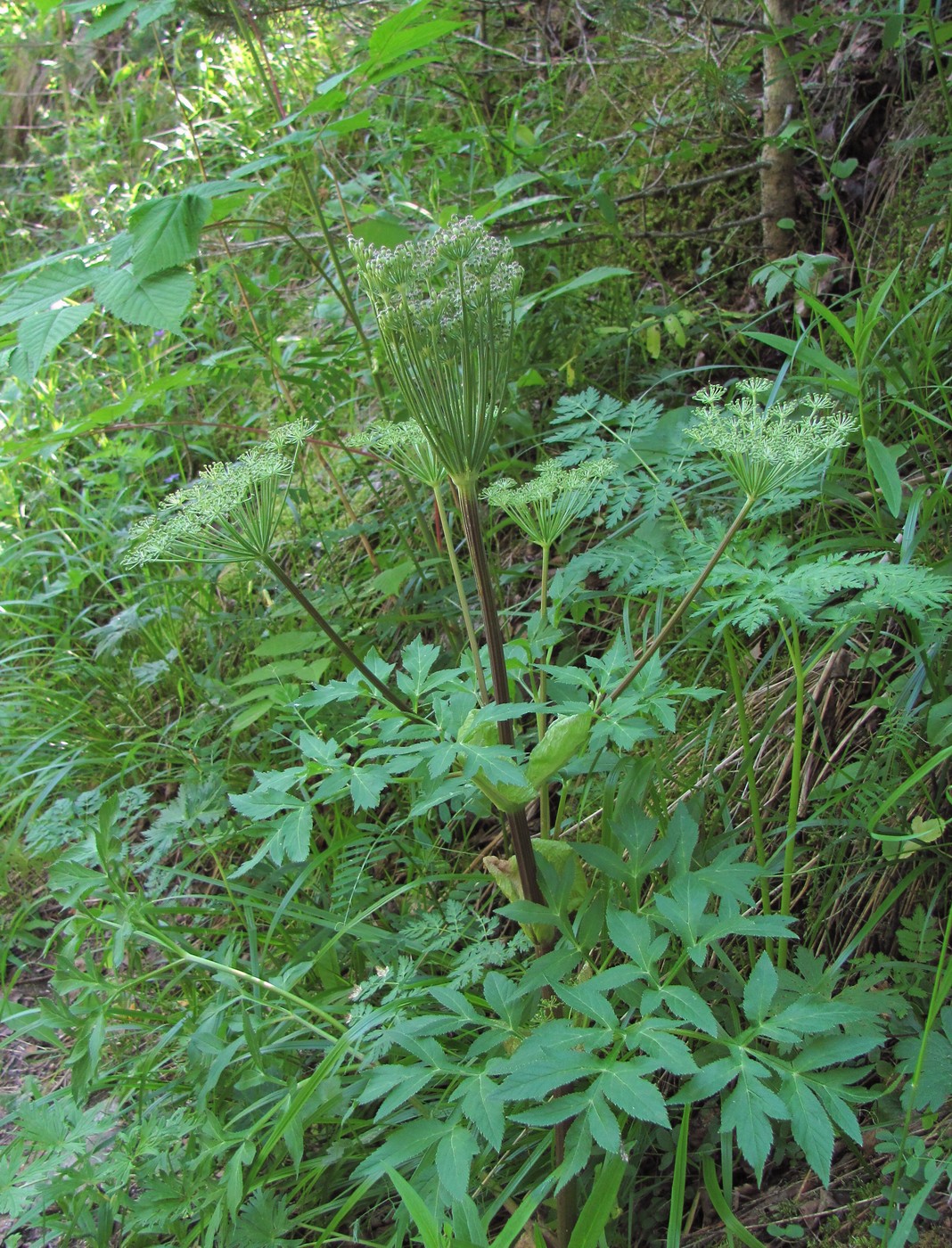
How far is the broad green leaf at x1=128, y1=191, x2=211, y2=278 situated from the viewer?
1.74 meters

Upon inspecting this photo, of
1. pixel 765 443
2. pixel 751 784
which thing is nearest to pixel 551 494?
pixel 765 443

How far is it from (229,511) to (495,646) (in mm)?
462

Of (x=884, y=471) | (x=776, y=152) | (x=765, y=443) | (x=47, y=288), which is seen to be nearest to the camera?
(x=765, y=443)

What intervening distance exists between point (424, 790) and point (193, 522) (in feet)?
1.83

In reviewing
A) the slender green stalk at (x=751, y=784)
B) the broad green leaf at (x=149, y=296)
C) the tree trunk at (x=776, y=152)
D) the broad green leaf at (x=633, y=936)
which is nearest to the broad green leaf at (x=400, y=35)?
the broad green leaf at (x=149, y=296)

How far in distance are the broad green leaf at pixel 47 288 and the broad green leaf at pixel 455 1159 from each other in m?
1.61

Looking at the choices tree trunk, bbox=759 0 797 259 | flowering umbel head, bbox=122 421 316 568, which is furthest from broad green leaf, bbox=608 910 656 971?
tree trunk, bbox=759 0 797 259

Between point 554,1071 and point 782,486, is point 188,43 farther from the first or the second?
point 554,1071

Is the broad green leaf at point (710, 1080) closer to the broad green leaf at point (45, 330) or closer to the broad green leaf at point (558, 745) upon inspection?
the broad green leaf at point (558, 745)

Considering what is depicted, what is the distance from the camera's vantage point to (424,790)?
4.70ft

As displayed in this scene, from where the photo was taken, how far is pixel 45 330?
1.77 metres

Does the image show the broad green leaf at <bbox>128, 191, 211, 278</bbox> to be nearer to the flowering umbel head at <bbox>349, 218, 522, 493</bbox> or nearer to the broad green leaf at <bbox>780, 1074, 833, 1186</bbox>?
the flowering umbel head at <bbox>349, 218, 522, 493</bbox>

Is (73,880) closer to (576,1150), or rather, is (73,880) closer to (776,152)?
(576,1150)

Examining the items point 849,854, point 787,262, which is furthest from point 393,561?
point 849,854
